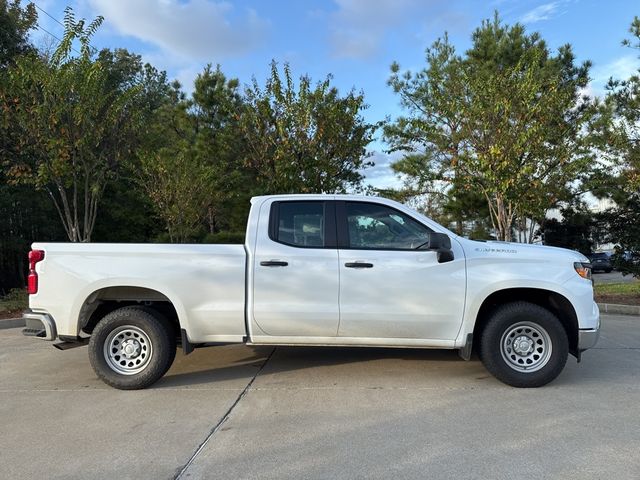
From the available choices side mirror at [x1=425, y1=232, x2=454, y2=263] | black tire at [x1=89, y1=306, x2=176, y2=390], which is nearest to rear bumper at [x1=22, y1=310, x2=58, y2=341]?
black tire at [x1=89, y1=306, x2=176, y2=390]

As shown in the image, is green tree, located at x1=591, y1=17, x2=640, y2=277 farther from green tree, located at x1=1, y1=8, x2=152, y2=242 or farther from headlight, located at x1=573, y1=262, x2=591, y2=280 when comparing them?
green tree, located at x1=1, y1=8, x2=152, y2=242

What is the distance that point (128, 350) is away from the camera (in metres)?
5.53

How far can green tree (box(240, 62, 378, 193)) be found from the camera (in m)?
13.0

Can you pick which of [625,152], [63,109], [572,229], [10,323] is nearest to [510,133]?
[625,152]

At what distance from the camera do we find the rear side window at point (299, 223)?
5.55 m

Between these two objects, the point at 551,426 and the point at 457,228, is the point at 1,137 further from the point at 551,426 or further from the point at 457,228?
the point at 457,228

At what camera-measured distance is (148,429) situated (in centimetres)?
436

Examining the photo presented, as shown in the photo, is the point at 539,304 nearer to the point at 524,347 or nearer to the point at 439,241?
the point at 524,347

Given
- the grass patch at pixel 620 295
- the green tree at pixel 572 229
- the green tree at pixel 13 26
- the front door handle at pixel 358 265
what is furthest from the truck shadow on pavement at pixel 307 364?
the green tree at pixel 572 229

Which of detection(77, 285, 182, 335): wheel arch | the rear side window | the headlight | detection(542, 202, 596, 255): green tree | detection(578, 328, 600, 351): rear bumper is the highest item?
detection(542, 202, 596, 255): green tree

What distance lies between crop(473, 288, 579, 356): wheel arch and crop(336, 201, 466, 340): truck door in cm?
40

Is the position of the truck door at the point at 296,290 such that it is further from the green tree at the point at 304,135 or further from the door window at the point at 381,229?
the green tree at the point at 304,135

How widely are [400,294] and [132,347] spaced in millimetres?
2874

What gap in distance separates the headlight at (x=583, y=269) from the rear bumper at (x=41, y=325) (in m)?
5.45
